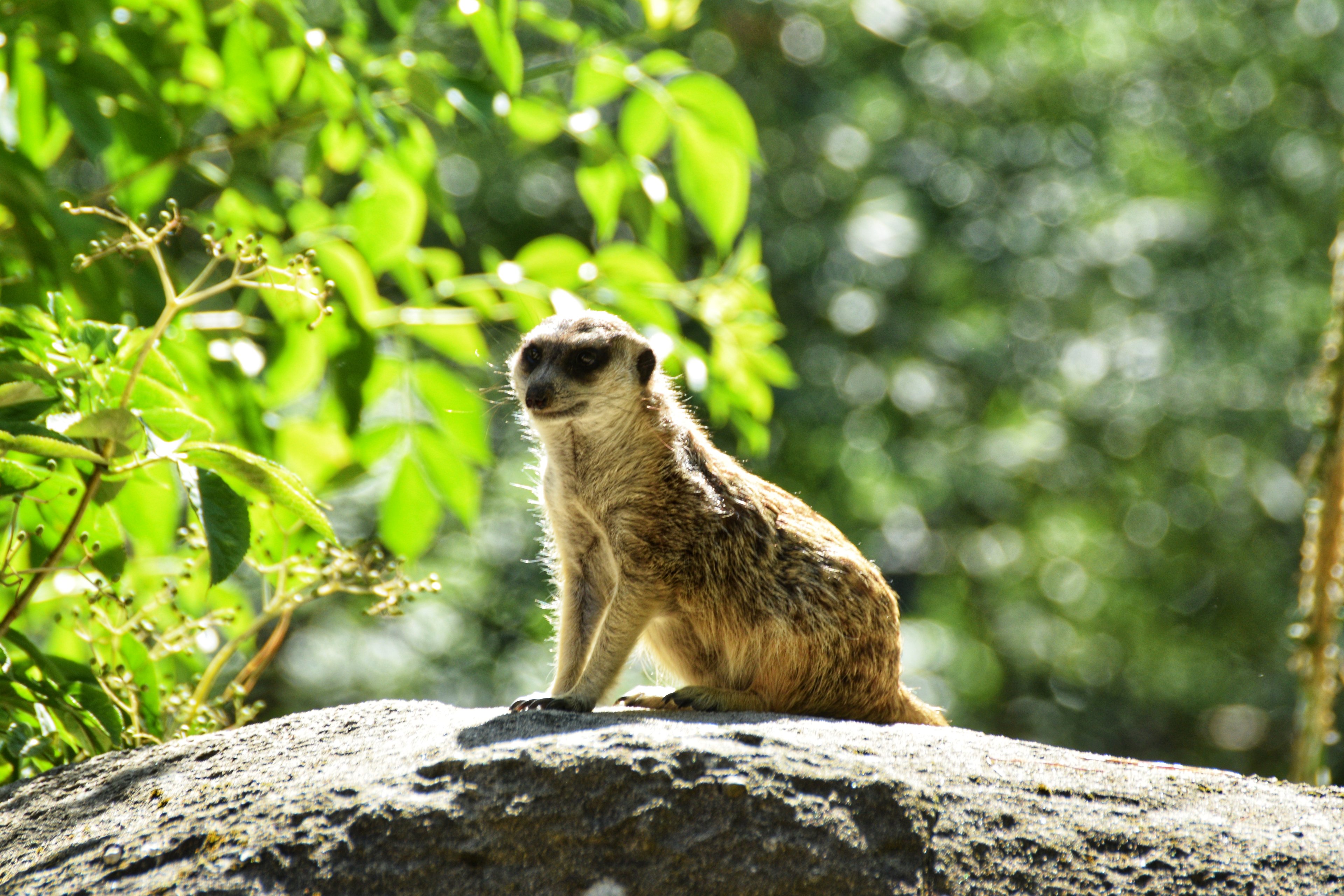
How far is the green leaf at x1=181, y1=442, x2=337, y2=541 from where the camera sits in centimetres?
244

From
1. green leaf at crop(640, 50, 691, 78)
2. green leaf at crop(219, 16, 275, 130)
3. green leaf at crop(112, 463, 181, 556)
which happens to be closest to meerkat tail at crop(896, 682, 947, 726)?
green leaf at crop(640, 50, 691, 78)

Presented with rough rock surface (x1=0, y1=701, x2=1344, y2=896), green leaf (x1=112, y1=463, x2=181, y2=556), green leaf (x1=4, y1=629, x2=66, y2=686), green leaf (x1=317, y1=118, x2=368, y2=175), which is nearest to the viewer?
rough rock surface (x1=0, y1=701, x2=1344, y2=896)

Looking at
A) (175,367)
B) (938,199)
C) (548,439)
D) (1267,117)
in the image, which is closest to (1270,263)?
(1267,117)

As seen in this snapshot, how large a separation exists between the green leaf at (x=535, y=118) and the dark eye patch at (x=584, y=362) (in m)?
0.68

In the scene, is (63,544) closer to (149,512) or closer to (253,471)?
(253,471)

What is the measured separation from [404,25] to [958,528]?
6.58 meters

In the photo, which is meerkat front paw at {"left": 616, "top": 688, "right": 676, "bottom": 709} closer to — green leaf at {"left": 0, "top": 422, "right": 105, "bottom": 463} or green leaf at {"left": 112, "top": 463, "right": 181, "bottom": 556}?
green leaf at {"left": 112, "top": 463, "right": 181, "bottom": 556}

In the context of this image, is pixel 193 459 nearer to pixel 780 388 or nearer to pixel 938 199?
pixel 780 388

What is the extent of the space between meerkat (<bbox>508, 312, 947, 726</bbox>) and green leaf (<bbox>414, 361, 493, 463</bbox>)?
16cm

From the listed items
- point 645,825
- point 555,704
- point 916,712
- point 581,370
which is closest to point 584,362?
point 581,370

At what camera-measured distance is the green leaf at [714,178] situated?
11.3 ft

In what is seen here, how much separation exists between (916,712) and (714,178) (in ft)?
5.29

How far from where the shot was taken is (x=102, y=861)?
2.12 metres

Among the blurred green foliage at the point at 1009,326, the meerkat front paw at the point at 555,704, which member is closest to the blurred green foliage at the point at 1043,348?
the blurred green foliage at the point at 1009,326
